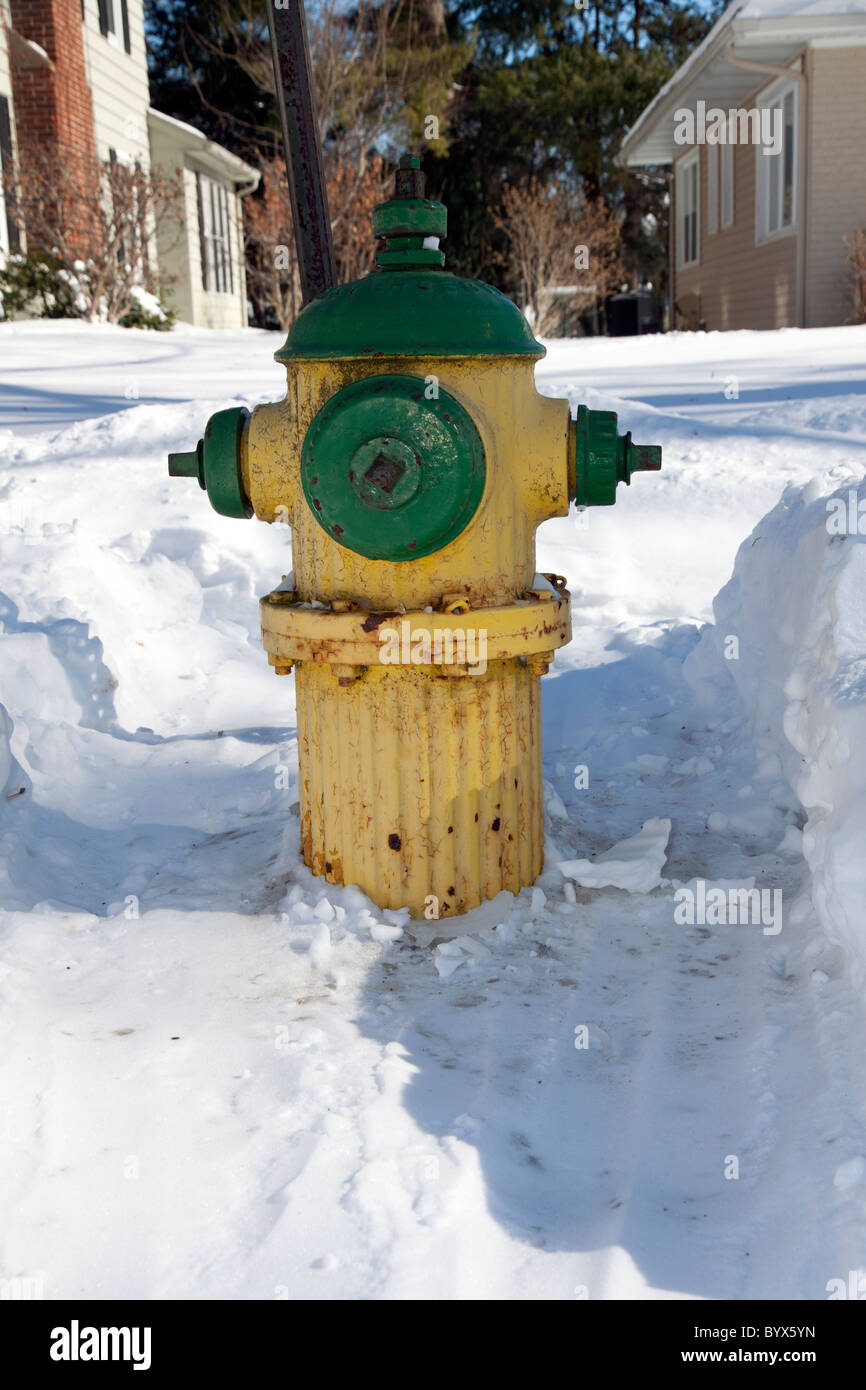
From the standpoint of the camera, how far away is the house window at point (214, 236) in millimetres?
22328

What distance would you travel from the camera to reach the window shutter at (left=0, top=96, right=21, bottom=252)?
1508 centimetres

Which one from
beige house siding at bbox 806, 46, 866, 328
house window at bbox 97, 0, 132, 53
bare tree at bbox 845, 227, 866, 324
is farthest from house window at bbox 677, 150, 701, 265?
house window at bbox 97, 0, 132, 53

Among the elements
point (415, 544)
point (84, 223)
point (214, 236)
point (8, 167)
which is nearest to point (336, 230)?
point (84, 223)

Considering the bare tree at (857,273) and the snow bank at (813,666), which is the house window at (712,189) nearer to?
the bare tree at (857,273)

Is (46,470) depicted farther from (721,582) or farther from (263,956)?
(263,956)

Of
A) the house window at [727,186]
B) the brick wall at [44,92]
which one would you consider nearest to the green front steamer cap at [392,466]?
the brick wall at [44,92]

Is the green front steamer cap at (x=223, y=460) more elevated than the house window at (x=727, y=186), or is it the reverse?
the house window at (x=727, y=186)

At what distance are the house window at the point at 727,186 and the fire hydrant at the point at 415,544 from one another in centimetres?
1700

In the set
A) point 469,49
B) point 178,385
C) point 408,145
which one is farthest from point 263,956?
point 469,49

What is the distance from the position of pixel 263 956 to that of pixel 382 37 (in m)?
20.9

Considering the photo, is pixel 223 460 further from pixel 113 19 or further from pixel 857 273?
pixel 113 19

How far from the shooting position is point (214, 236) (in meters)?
23.0
